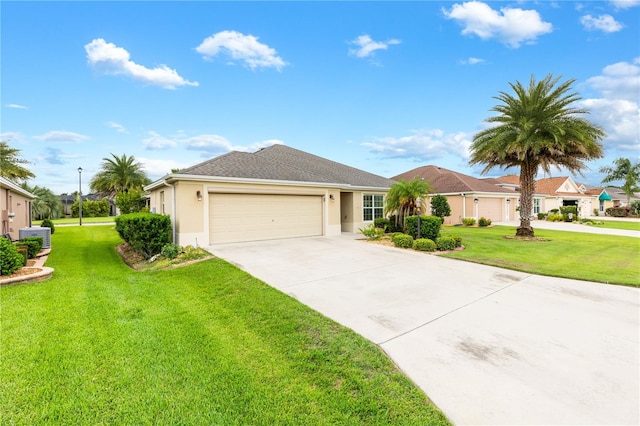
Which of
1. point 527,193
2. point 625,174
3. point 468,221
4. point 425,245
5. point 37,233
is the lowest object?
point 425,245

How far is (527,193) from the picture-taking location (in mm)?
15484

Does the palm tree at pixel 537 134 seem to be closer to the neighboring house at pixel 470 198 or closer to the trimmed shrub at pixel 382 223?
the trimmed shrub at pixel 382 223

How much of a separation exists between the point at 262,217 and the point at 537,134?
13832 millimetres

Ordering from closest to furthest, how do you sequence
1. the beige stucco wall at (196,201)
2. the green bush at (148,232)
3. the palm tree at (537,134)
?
the green bush at (148,232) → the beige stucco wall at (196,201) → the palm tree at (537,134)

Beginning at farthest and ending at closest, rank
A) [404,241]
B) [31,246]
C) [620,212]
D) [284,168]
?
[620,212]
[284,168]
[404,241]
[31,246]

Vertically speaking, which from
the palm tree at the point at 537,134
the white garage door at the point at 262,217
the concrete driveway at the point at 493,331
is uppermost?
the palm tree at the point at 537,134

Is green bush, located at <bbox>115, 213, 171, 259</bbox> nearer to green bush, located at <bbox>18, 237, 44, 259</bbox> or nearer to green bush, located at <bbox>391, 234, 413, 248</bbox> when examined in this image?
green bush, located at <bbox>18, 237, 44, 259</bbox>

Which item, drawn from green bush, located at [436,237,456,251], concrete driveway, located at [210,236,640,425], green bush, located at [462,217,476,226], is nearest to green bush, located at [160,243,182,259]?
concrete driveway, located at [210,236,640,425]

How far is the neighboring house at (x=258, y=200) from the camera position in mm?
10711

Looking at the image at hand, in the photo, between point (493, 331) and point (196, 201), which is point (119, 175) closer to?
point (196, 201)

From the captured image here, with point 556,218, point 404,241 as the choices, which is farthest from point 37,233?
point 556,218

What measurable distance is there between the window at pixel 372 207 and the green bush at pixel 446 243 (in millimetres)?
5574

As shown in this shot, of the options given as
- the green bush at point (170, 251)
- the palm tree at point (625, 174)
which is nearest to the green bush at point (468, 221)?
the green bush at point (170, 251)

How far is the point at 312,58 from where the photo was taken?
14.9 m
